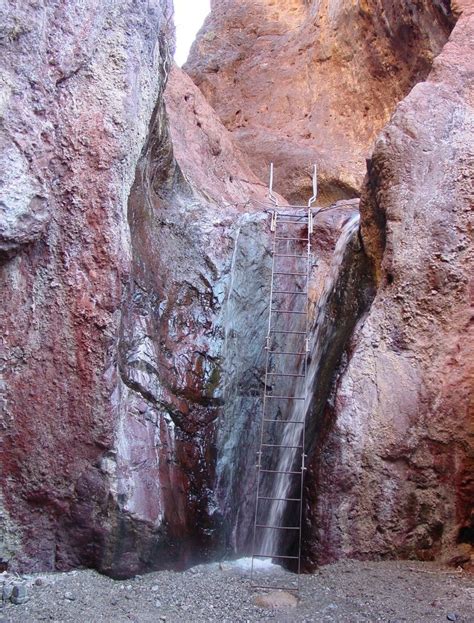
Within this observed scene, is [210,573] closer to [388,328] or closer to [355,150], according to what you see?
[388,328]

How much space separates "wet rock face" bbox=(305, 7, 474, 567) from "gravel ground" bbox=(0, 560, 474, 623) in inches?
8.6

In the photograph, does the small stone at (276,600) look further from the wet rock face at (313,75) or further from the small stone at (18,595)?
the wet rock face at (313,75)

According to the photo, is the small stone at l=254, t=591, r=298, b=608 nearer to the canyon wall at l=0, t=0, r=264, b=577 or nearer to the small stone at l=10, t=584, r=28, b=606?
the canyon wall at l=0, t=0, r=264, b=577

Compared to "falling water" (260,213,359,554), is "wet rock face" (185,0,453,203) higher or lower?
higher

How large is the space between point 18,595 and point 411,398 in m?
2.90

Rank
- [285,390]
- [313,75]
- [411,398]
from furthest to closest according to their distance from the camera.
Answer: [313,75] → [285,390] → [411,398]

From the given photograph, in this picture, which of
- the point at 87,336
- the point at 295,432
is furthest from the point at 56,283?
the point at 295,432

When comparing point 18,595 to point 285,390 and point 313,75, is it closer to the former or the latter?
point 285,390

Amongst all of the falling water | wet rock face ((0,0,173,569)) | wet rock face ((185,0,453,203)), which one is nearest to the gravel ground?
wet rock face ((0,0,173,569))

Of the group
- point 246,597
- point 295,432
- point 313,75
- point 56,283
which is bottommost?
point 246,597

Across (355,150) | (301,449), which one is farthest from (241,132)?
(301,449)

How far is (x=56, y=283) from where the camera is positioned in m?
→ 4.95

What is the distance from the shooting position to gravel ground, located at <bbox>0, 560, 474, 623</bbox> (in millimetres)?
4168

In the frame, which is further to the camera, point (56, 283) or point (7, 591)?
point (56, 283)
